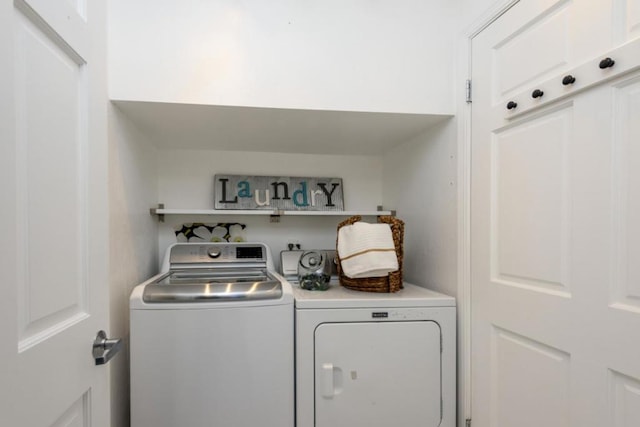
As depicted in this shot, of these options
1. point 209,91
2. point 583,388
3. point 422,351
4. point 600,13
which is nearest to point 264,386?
point 422,351

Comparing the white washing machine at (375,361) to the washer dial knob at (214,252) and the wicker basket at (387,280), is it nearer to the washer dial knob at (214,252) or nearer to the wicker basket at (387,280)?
the wicker basket at (387,280)

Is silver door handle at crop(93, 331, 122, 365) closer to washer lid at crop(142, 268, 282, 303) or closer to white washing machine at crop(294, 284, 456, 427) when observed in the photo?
washer lid at crop(142, 268, 282, 303)

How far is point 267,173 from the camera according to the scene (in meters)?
2.39

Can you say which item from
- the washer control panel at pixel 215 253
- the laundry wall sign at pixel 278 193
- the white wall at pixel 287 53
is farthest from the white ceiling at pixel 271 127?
the washer control panel at pixel 215 253

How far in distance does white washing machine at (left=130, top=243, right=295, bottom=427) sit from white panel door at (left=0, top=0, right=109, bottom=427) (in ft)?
1.58

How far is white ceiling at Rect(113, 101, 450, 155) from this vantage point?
1.58m

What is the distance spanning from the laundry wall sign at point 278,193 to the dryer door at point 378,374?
3.24ft

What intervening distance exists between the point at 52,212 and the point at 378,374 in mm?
1330

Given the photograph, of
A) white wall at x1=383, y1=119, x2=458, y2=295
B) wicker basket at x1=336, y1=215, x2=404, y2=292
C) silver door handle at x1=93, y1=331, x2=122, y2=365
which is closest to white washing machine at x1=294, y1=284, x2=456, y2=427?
wicker basket at x1=336, y1=215, x2=404, y2=292

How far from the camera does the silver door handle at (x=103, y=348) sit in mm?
→ 893

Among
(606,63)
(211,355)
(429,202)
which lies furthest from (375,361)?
(606,63)

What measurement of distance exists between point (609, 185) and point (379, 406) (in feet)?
3.90

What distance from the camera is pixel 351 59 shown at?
5.16ft

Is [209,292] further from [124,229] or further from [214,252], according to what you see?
[214,252]
